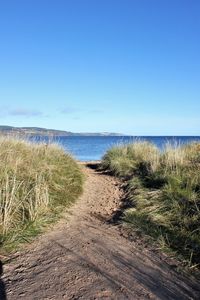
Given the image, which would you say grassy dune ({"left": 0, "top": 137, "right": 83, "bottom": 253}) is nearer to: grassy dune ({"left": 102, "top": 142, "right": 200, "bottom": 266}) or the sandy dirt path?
the sandy dirt path

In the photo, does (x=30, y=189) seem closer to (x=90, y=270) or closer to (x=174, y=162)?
(x=90, y=270)

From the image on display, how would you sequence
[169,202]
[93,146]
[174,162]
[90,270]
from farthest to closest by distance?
1. [93,146]
2. [174,162]
3. [169,202]
4. [90,270]

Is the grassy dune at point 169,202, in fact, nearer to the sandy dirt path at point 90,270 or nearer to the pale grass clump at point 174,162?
the pale grass clump at point 174,162

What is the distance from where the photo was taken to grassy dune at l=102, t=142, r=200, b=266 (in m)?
5.76

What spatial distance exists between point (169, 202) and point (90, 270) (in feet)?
9.93

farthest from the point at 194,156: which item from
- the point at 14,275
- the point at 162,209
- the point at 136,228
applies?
the point at 14,275

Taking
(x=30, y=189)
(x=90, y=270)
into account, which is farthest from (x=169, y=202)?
(x=90, y=270)

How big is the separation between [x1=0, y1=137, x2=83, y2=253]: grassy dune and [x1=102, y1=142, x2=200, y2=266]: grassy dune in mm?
1384

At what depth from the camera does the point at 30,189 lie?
22.4 ft

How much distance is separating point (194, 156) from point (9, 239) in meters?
7.20

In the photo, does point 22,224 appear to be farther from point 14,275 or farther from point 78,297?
point 78,297

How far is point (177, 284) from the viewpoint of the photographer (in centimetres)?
445

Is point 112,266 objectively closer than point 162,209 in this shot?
Yes

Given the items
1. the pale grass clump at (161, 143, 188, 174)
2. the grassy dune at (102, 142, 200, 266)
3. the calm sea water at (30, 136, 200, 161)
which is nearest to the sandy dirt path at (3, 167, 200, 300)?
the grassy dune at (102, 142, 200, 266)
